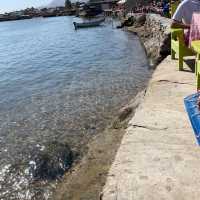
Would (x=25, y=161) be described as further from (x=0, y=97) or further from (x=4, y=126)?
(x=0, y=97)

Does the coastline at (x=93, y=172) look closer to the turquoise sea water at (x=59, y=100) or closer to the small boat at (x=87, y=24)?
the turquoise sea water at (x=59, y=100)

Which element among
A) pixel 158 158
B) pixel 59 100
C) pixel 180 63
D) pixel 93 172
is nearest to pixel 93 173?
pixel 93 172

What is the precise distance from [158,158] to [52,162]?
11.1 feet

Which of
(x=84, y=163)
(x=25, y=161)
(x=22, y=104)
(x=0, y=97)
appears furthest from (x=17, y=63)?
(x=84, y=163)

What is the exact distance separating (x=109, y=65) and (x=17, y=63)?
31.3 feet

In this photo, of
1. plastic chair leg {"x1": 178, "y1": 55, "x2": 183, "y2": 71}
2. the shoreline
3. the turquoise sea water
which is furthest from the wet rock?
plastic chair leg {"x1": 178, "y1": 55, "x2": 183, "y2": 71}

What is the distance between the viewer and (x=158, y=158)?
468cm

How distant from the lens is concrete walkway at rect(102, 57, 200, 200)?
3.99 m

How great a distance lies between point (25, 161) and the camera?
26.3 feet

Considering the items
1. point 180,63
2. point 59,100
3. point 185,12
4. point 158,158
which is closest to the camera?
point 158,158

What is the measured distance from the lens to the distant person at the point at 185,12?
7812mm

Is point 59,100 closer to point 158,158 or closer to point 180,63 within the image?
point 180,63

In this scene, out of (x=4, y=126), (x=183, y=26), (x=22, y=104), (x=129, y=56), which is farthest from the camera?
(x=129, y=56)

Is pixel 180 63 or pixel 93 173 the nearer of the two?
pixel 93 173
